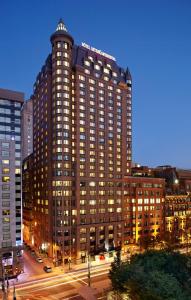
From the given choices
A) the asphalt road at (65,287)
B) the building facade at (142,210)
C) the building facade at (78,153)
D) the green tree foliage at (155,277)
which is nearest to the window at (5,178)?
the building facade at (78,153)

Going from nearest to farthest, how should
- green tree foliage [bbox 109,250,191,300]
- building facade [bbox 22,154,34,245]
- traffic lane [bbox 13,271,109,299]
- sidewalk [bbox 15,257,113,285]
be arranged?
green tree foliage [bbox 109,250,191,300]
traffic lane [bbox 13,271,109,299]
sidewalk [bbox 15,257,113,285]
building facade [bbox 22,154,34,245]

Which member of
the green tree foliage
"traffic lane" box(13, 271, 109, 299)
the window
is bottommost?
"traffic lane" box(13, 271, 109, 299)

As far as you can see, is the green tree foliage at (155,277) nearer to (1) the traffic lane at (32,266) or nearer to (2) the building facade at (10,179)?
(1) the traffic lane at (32,266)

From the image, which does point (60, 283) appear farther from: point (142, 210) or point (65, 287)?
point (142, 210)

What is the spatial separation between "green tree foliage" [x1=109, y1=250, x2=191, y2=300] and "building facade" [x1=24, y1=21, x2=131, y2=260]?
57432mm

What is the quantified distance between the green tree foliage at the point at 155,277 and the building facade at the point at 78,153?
2261 inches

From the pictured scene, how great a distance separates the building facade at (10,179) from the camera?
287 feet

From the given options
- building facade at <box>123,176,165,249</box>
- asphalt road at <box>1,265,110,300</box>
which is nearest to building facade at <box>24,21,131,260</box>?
building facade at <box>123,176,165,249</box>

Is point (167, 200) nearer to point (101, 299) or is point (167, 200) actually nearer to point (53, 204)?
point (53, 204)

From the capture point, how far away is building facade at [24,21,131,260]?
360ft

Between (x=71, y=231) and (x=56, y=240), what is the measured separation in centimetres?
707

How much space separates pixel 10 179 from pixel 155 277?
210ft

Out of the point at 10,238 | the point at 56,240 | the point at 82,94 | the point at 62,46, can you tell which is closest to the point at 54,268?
the point at 56,240

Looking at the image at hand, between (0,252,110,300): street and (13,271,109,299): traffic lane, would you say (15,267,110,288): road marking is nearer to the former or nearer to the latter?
(0,252,110,300): street
